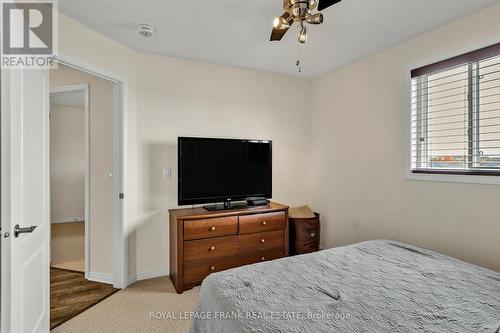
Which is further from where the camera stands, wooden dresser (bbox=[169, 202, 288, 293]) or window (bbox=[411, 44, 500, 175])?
wooden dresser (bbox=[169, 202, 288, 293])

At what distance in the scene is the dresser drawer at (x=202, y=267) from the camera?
8.74 feet

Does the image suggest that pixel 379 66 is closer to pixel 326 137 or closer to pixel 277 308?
pixel 326 137

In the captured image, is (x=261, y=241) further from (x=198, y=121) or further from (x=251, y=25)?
(x=251, y=25)

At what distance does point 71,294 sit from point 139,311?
88 cm

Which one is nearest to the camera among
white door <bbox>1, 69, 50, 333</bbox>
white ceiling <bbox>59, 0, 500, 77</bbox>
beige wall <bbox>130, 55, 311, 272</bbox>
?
white door <bbox>1, 69, 50, 333</bbox>

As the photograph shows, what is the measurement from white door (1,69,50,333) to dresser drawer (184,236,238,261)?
1.16 meters

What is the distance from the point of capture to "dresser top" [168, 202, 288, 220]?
2678 mm

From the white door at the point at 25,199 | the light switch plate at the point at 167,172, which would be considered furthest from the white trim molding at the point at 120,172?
the white door at the point at 25,199

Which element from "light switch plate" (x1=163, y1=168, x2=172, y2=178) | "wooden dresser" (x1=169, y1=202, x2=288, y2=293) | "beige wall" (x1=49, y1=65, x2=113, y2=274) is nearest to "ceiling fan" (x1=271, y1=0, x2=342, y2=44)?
"wooden dresser" (x1=169, y1=202, x2=288, y2=293)

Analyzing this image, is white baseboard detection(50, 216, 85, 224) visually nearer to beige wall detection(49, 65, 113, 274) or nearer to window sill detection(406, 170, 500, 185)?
beige wall detection(49, 65, 113, 274)

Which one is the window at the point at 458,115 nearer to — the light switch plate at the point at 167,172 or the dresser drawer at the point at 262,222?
the dresser drawer at the point at 262,222

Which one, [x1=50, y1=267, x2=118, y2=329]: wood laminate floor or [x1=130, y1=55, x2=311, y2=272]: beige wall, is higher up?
[x1=130, y1=55, x2=311, y2=272]: beige wall

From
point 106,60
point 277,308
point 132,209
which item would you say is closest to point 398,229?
point 277,308

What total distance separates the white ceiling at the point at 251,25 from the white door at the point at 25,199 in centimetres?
82
